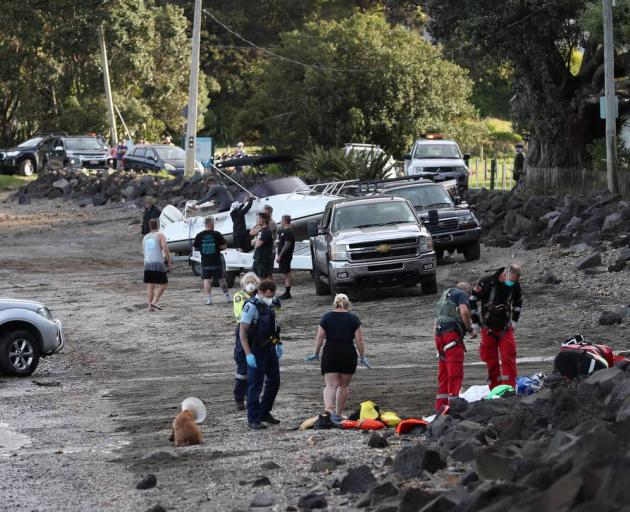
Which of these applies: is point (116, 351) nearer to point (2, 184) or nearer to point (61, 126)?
point (2, 184)

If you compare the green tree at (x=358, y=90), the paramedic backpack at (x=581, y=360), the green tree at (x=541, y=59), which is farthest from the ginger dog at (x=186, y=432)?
the green tree at (x=358, y=90)

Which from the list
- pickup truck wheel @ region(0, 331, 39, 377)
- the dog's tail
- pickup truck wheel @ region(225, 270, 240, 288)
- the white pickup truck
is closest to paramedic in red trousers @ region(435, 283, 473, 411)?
the dog's tail

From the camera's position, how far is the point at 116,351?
20.4 m

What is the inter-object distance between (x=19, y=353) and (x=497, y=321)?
6.97 metres

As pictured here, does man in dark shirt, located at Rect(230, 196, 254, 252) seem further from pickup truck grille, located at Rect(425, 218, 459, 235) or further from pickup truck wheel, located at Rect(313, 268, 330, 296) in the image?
pickup truck grille, located at Rect(425, 218, 459, 235)

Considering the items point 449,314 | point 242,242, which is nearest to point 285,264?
point 242,242

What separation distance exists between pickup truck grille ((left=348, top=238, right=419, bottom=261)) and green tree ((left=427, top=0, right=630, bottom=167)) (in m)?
15.3

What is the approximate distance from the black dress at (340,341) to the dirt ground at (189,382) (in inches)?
31.9

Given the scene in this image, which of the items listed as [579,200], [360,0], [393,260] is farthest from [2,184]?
Result: [393,260]

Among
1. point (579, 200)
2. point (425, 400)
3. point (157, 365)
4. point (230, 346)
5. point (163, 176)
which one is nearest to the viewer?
point (425, 400)

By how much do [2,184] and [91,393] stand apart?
43.9m

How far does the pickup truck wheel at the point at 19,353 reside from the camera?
17.7 metres

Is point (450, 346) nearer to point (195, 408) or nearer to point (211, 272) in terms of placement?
point (195, 408)

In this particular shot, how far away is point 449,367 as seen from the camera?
1385 cm
